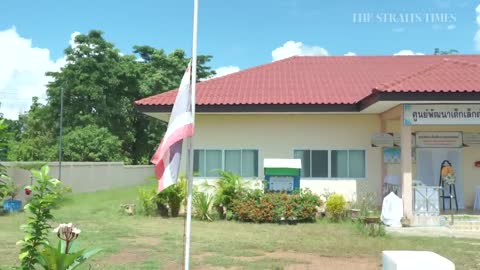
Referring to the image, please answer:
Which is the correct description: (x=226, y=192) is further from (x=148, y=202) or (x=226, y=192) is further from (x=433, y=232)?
(x=433, y=232)

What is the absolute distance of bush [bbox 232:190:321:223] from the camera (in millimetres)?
14266

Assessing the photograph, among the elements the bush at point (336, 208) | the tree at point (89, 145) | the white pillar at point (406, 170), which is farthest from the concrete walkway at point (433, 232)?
the tree at point (89, 145)

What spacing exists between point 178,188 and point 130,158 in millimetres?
25093

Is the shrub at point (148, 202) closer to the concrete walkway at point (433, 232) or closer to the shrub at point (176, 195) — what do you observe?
the shrub at point (176, 195)

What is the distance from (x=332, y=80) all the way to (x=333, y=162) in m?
3.22

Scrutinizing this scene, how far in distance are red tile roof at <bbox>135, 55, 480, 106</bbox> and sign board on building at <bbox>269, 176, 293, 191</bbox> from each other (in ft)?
7.46

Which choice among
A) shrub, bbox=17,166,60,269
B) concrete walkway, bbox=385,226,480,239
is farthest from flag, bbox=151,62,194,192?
concrete walkway, bbox=385,226,480,239

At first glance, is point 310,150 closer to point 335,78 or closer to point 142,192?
point 335,78

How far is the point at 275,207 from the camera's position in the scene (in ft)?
47.0

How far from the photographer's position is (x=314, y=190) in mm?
16750

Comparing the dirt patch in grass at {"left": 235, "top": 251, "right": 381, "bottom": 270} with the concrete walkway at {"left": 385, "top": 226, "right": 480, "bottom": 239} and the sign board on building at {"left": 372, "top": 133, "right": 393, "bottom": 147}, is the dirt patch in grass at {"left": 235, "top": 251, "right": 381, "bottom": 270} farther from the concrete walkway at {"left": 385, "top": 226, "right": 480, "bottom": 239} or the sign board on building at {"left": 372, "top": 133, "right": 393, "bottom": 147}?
the sign board on building at {"left": 372, "top": 133, "right": 393, "bottom": 147}

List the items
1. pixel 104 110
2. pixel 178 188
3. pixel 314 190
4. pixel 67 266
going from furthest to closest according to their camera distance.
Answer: pixel 104 110, pixel 314 190, pixel 178 188, pixel 67 266

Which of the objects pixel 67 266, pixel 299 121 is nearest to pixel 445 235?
pixel 299 121

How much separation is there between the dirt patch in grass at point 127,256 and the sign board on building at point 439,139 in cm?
1041
